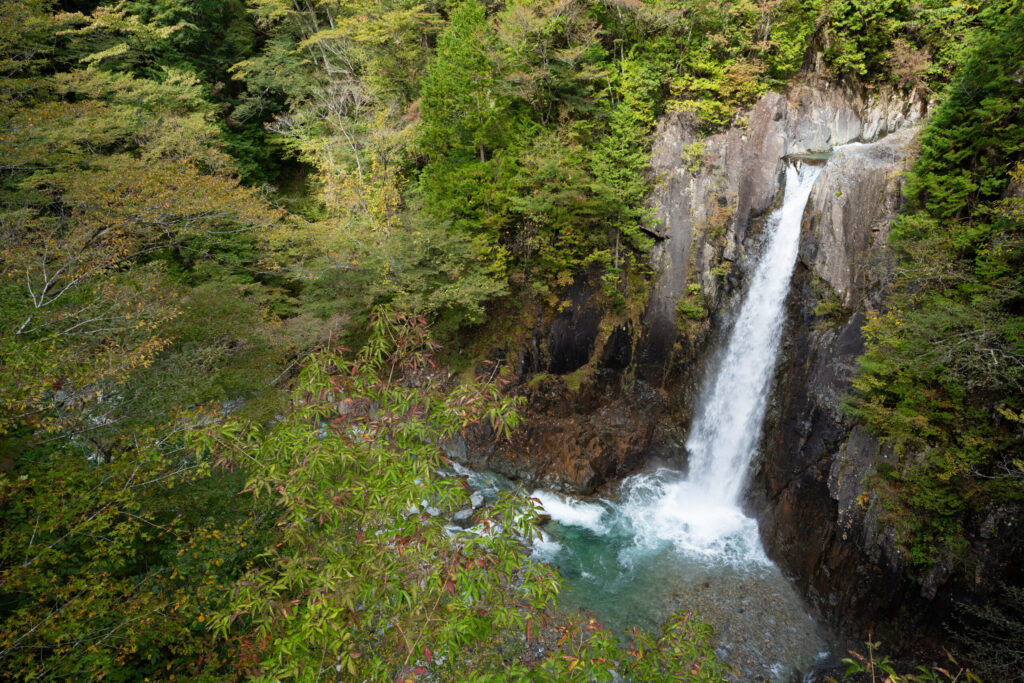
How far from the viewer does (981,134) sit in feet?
25.6

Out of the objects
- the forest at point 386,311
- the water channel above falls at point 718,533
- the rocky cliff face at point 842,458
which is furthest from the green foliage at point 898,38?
the water channel above falls at point 718,533

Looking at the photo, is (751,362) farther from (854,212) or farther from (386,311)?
(386,311)

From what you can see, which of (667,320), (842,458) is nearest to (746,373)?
(667,320)

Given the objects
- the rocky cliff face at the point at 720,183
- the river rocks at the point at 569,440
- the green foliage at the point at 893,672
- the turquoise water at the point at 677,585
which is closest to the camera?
the green foliage at the point at 893,672

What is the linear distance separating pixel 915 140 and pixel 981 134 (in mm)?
1940

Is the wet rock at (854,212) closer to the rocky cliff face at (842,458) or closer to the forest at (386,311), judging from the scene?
the rocky cliff face at (842,458)

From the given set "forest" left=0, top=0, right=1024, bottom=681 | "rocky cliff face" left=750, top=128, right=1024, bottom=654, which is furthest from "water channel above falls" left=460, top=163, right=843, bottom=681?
"forest" left=0, top=0, right=1024, bottom=681

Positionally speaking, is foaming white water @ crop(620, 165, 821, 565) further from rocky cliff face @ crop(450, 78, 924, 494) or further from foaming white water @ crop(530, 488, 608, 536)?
foaming white water @ crop(530, 488, 608, 536)

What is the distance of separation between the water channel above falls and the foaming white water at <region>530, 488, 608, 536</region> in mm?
29

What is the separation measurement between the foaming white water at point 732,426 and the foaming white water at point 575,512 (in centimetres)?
76

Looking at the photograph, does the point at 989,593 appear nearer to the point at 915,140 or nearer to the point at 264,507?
the point at 915,140

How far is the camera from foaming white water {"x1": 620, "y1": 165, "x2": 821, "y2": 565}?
11.0 m

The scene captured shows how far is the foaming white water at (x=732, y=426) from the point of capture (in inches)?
434

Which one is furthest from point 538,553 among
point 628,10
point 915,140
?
point 628,10
